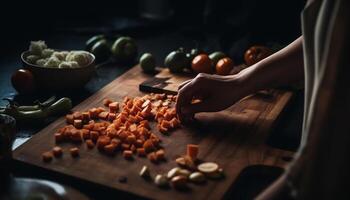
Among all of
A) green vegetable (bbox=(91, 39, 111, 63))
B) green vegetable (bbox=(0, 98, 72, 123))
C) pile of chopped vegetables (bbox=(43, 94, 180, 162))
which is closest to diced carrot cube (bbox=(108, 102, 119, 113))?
pile of chopped vegetables (bbox=(43, 94, 180, 162))

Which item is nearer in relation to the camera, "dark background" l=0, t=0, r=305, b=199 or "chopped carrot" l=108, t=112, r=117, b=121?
"chopped carrot" l=108, t=112, r=117, b=121

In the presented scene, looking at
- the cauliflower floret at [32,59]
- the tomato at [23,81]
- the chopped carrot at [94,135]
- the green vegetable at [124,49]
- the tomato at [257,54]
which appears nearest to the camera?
the chopped carrot at [94,135]

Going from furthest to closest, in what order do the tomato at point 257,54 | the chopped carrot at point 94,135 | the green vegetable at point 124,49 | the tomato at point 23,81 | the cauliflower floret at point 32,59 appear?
the green vegetable at point 124,49, the tomato at point 257,54, the cauliflower floret at point 32,59, the tomato at point 23,81, the chopped carrot at point 94,135

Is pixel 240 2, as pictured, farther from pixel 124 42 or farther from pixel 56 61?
pixel 56 61

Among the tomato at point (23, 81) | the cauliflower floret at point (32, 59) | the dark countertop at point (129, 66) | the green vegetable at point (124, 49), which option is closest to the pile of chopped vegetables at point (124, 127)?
the dark countertop at point (129, 66)

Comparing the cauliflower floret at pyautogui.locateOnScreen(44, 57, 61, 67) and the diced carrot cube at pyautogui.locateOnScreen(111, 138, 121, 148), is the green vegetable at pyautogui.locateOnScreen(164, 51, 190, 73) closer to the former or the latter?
the cauliflower floret at pyautogui.locateOnScreen(44, 57, 61, 67)

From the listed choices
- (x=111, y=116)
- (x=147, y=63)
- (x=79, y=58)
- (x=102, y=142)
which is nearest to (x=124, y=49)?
(x=147, y=63)

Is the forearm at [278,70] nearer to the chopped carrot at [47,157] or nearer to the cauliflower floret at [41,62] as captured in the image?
the chopped carrot at [47,157]

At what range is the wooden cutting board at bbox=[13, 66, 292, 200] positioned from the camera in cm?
105

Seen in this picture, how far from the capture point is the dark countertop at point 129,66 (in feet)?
4.58

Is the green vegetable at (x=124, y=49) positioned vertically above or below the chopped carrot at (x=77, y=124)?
above

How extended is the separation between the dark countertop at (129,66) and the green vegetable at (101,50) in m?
0.06

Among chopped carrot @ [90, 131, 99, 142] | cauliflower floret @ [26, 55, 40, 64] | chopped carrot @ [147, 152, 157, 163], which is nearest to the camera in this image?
chopped carrot @ [147, 152, 157, 163]

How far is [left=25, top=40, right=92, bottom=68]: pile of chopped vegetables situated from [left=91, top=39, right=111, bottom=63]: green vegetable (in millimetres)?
256
